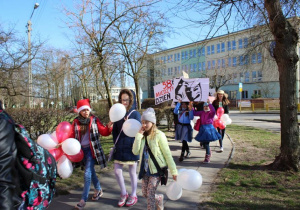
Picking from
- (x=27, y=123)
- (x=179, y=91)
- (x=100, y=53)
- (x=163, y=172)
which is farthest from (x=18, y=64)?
(x=163, y=172)

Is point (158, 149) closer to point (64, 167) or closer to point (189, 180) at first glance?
point (189, 180)

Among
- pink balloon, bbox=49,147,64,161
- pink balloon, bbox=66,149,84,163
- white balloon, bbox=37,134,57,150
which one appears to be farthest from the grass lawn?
white balloon, bbox=37,134,57,150

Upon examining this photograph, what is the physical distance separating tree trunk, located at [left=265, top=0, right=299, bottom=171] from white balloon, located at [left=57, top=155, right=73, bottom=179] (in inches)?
171

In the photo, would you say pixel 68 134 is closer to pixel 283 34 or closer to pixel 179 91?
pixel 179 91

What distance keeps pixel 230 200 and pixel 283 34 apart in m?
3.66

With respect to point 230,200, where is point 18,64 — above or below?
above

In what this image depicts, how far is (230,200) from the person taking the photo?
12.8 feet

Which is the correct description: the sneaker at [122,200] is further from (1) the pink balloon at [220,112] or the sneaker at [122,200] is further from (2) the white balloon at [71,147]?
(1) the pink balloon at [220,112]

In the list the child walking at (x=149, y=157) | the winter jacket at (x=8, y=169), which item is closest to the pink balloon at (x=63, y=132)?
the child walking at (x=149, y=157)

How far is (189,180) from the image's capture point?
3188mm

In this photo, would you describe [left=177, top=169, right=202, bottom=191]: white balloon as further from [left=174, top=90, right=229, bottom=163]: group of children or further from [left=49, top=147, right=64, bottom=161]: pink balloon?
[left=174, top=90, right=229, bottom=163]: group of children

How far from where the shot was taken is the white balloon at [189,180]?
3.19m

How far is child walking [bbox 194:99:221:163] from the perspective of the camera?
20.5 ft

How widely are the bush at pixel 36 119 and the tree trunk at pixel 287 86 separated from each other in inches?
254
